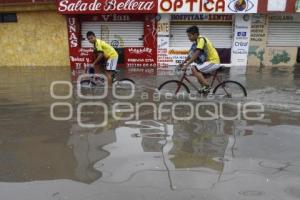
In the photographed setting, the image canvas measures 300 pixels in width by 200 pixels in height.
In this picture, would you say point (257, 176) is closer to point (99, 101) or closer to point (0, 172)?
point (0, 172)

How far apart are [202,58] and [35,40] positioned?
38.0ft

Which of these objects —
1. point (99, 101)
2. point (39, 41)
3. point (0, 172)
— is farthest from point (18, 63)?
point (0, 172)

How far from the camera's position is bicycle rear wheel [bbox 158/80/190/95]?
31.8ft

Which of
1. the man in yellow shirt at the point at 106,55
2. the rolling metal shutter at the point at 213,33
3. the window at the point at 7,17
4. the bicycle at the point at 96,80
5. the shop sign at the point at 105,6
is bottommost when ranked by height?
the bicycle at the point at 96,80

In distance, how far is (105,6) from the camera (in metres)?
16.9

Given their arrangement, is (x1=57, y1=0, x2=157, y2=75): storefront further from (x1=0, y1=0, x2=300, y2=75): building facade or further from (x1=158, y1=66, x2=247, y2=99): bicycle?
(x1=158, y1=66, x2=247, y2=99): bicycle

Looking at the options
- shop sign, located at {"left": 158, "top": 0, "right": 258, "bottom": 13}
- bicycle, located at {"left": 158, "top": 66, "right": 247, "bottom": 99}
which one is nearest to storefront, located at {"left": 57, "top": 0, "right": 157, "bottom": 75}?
shop sign, located at {"left": 158, "top": 0, "right": 258, "bottom": 13}

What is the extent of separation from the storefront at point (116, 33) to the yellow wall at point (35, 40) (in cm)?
57

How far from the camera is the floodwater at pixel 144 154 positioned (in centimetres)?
448

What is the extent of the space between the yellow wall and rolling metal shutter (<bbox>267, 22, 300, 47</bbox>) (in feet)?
31.1

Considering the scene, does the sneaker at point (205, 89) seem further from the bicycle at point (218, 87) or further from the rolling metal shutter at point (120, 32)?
the rolling metal shutter at point (120, 32)

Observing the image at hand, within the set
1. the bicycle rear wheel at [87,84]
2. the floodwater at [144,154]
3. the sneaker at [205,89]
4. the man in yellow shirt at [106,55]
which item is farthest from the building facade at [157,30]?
the floodwater at [144,154]

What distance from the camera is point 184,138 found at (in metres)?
6.44

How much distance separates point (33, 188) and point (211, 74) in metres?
5.96
